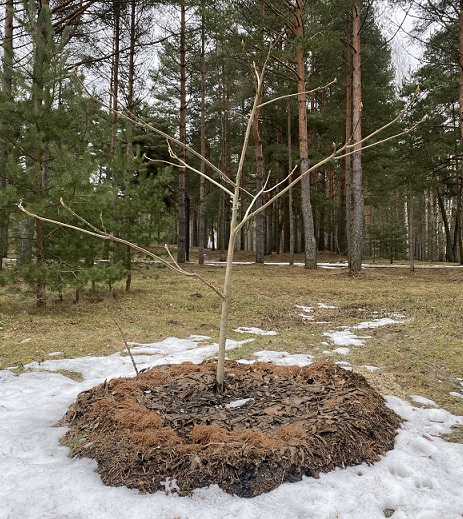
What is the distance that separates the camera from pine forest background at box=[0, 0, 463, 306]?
5.98 m

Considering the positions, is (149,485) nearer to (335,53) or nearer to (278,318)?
(278,318)

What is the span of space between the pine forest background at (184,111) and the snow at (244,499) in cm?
180

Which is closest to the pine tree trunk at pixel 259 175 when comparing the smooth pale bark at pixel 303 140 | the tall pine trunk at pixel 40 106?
the smooth pale bark at pixel 303 140

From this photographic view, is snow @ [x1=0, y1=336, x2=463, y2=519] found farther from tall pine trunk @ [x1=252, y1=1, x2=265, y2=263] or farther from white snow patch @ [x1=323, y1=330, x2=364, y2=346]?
tall pine trunk @ [x1=252, y1=1, x2=265, y2=263]

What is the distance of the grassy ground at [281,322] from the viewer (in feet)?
12.9

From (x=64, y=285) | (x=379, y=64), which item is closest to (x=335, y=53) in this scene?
(x=379, y=64)

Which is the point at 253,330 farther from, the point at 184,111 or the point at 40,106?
the point at 184,111

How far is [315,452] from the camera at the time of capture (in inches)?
83.1

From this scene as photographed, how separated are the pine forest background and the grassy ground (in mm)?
656

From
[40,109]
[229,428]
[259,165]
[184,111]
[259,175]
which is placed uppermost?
[184,111]

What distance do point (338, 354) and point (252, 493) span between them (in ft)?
8.89

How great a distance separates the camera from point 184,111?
1511 cm

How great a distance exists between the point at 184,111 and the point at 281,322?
1130 centimetres

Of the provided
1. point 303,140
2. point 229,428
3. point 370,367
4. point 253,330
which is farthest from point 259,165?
point 229,428
